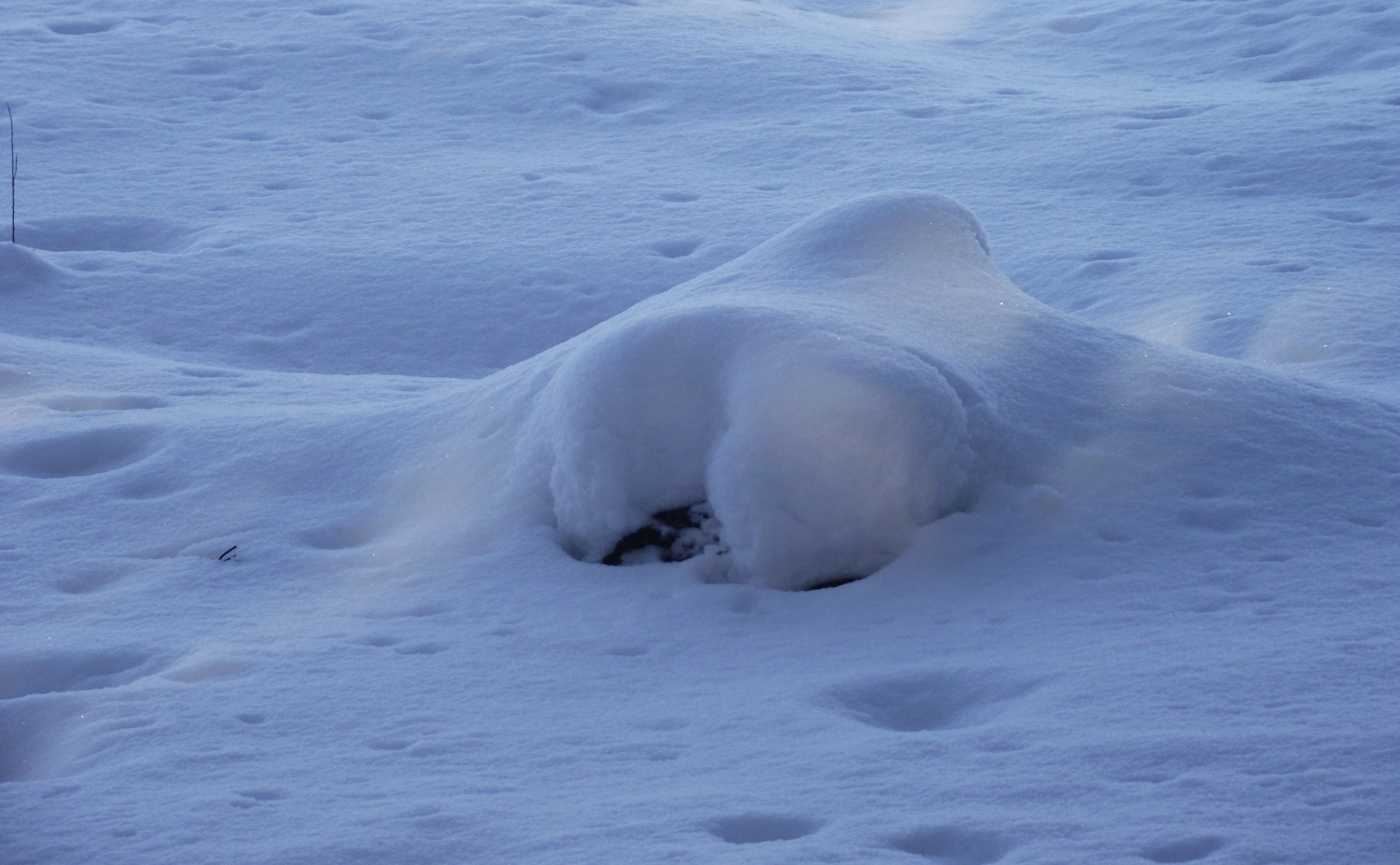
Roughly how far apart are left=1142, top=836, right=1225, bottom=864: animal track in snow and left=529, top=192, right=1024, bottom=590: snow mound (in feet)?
→ 3.82

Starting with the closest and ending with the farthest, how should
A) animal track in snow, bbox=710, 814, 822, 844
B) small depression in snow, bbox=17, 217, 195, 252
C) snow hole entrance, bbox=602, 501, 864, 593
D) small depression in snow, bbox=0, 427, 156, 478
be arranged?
animal track in snow, bbox=710, 814, 822, 844 < snow hole entrance, bbox=602, 501, 864, 593 < small depression in snow, bbox=0, 427, 156, 478 < small depression in snow, bbox=17, 217, 195, 252

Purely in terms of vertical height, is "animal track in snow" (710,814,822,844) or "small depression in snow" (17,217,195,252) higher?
"small depression in snow" (17,217,195,252)

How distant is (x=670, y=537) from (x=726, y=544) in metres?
0.15

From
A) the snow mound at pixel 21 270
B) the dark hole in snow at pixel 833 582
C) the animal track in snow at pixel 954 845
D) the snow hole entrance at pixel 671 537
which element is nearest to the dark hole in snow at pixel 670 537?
the snow hole entrance at pixel 671 537

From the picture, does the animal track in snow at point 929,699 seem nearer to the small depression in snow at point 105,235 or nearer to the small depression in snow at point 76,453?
the small depression in snow at point 76,453

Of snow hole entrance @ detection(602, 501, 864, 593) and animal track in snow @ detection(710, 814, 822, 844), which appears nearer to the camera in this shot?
animal track in snow @ detection(710, 814, 822, 844)

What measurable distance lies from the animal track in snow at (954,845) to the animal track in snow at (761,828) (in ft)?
0.51

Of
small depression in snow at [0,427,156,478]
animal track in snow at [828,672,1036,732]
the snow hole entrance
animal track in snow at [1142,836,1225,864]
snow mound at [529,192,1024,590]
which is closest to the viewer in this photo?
animal track in snow at [1142,836,1225,864]

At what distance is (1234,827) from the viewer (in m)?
1.96

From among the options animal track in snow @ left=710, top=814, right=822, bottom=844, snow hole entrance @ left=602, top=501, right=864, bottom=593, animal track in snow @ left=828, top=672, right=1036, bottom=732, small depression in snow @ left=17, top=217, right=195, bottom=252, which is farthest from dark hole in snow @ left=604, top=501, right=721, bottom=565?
small depression in snow @ left=17, top=217, right=195, bottom=252

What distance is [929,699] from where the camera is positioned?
8.36ft

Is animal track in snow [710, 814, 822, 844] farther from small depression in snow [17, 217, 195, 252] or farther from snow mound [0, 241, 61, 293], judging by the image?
small depression in snow [17, 217, 195, 252]

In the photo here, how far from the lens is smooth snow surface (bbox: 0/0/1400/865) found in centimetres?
219

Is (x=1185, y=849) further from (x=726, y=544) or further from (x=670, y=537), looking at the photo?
(x=670, y=537)
